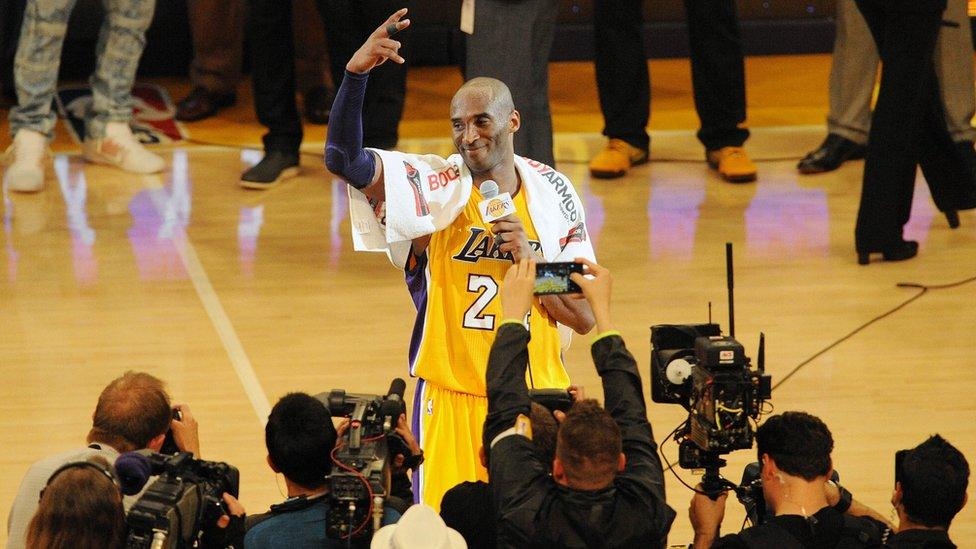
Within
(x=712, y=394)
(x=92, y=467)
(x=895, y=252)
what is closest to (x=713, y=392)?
(x=712, y=394)

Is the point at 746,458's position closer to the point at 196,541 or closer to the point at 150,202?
the point at 196,541

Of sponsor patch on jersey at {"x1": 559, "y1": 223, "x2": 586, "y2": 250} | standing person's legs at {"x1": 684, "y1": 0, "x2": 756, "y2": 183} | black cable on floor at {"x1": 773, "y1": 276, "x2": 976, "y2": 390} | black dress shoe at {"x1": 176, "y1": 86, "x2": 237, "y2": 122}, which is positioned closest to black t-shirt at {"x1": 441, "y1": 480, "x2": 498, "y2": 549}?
sponsor patch on jersey at {"x1": 559, "y1": 223, "x2": 586, "y2": 250}

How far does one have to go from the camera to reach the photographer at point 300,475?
11.0 feet

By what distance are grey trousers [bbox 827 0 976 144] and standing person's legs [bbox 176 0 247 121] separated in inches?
172

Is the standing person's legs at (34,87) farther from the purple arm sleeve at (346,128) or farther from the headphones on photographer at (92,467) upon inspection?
the headphones on photographer at (92,467)

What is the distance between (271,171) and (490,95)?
190 inches

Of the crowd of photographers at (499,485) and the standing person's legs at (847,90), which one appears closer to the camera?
the crowd of photographers at (499,485)

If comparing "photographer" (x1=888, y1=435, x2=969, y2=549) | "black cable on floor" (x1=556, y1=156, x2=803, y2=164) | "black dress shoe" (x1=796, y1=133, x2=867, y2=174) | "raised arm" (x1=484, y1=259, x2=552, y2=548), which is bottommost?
"black cable on floor" (x1=556, y1=156, x2=803, y2=164)

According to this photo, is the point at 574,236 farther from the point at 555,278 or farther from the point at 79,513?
the point at 79,513

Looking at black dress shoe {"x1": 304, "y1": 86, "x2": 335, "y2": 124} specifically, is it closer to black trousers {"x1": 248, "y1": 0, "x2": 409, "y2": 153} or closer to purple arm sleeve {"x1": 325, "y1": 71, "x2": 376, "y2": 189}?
black trousers {"x1": 248, "y1": 0, "x2": 409, "y2": 153}

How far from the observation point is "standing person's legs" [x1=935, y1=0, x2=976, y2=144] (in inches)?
342

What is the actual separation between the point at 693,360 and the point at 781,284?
343 cm

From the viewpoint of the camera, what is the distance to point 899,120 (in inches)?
280

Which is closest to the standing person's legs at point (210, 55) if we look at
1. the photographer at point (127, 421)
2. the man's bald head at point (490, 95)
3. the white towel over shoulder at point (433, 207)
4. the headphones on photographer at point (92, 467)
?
the white towel over shoulder at point (433, 207)
